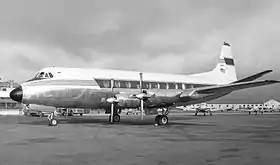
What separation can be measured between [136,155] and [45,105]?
14025 mm

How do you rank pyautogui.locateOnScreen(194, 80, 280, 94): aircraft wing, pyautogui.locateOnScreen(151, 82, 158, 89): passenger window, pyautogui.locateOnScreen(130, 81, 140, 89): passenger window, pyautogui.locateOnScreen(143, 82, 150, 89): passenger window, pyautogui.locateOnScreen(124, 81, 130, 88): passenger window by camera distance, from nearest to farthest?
1. pyautogui.locateOnScreen(194, 80, 280, 94): aircraft wing
2. pyautogui.locateOnScreen(124, 81, 130, 88): passenger window
3. pyautogui.locateOnScreen(130, 81, 140, 89): passenger window
4. pyautogui.locateOnScreen(143, 82, 150, 89): passenger window
5. pyautogui.locateOnScreen(151, 82, 158, 89): passenger window

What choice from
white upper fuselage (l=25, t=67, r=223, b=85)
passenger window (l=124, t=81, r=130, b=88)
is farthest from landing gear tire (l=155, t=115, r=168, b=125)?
white upper fuselage (l=25, t=67, r=223, b=85)

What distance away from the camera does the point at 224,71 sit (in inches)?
1252

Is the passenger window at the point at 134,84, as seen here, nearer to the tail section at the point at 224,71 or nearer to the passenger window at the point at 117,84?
the passenger window at the point at 117,84

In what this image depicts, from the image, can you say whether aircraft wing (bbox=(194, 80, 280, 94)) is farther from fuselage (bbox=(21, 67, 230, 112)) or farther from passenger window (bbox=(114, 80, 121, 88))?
passenger window (bbox=(114, 80, 121, 88))

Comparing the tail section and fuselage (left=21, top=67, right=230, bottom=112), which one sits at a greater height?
the tail section

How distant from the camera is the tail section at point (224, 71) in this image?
30.4 m

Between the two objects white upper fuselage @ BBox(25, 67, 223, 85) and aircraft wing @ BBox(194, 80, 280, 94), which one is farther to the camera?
white upper fuselage @ BBox(25, 67, 223, 85)

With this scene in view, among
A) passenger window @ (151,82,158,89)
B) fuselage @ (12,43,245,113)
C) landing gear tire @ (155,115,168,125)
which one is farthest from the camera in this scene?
passenger window @ (151,82,158,89)

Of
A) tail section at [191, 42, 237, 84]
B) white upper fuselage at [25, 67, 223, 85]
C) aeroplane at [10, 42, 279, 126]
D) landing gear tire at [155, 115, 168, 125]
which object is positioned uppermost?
tail section at [191, 42, 237, 84]

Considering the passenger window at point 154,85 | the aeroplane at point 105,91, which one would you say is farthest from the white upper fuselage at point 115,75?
the passenger window at point 154,85

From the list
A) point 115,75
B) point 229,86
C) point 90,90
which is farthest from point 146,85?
point 229,86

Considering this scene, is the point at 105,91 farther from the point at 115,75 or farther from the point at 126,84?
the point at 126,84

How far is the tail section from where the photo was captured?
3040cm
